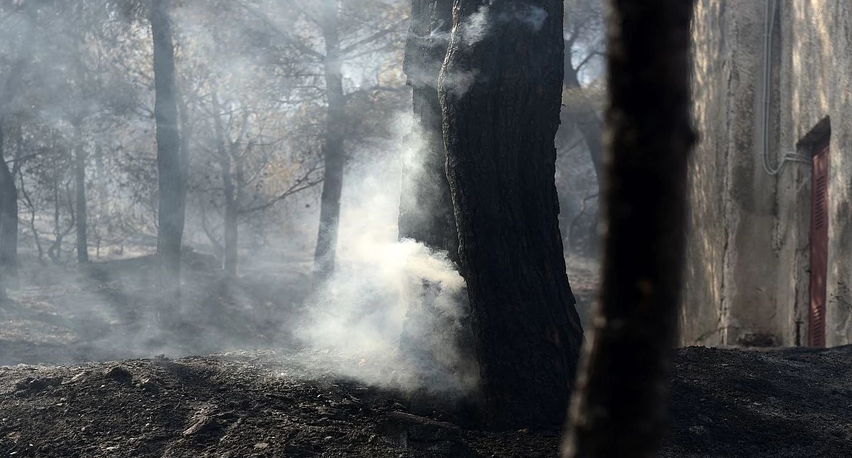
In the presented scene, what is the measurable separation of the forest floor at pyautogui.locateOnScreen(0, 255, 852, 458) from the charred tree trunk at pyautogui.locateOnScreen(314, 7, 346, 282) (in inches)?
383

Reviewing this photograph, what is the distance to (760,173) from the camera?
8109mm

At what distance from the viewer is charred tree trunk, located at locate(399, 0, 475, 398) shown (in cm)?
443

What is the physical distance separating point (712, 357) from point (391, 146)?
1083cm

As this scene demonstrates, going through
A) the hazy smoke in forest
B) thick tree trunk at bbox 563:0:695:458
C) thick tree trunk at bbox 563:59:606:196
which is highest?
thick tree trunk at bbox 563:59:606:196

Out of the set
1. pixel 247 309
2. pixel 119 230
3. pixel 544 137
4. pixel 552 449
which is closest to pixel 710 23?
pixel 544 137

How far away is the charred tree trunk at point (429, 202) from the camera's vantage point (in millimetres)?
4430

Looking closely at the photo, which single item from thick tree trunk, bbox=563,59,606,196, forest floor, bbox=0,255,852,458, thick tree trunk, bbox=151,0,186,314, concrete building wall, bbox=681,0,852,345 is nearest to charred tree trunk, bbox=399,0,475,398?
forest floor, bbox=0,255,852,458

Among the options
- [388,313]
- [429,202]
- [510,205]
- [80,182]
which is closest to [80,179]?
[80,182]

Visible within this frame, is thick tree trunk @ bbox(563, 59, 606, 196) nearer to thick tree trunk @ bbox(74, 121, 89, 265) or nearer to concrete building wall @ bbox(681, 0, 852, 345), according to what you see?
concrete building wall @ bbox(681, 0, 852, 345)

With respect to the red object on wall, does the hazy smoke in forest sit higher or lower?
higher

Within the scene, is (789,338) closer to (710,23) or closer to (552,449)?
(710,23)

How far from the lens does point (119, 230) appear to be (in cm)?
2238

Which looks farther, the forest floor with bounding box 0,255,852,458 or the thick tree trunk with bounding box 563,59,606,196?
the thick tree trunk with bounding box 563,59,606,196

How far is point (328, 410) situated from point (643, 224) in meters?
3.01
